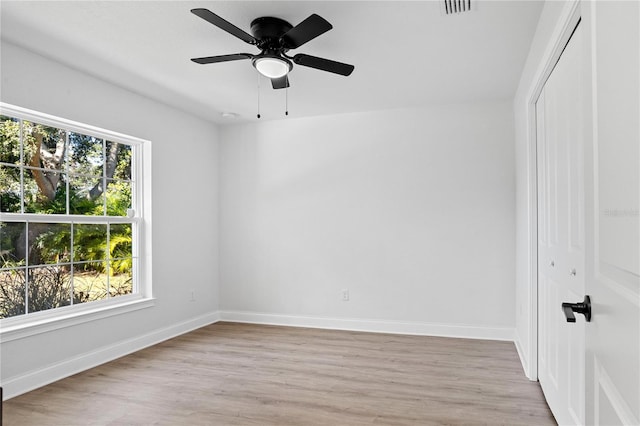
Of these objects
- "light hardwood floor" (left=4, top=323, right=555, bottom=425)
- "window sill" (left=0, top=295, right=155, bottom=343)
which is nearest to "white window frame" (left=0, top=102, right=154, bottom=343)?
"window sill" (left=0, top=295, right=155, bottom=343)

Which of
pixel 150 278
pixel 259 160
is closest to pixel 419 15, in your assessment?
pixel 259 160

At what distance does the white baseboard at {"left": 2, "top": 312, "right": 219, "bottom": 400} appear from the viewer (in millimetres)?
2949

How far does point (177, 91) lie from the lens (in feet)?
13.2

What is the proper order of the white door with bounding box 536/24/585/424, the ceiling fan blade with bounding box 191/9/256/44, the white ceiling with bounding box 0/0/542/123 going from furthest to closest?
the white ceiling with bounding box 0/0/542/123 → the ceiling fan blade with bounding box 191/9/256/44 → the white door with bounding box 536/24/585/424

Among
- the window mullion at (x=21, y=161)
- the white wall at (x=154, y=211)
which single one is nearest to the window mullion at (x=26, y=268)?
the window mullion at (x=21, y=161)

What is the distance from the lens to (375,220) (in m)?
4.75

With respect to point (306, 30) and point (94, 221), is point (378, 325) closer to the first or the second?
point (94, 221)

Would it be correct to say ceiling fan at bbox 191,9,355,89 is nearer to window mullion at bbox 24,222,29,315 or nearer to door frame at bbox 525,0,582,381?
door frame at bbox 525,0,582,381

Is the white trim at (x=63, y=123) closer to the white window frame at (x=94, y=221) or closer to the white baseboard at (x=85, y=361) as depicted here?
the white window frame at (x=94, y=221)

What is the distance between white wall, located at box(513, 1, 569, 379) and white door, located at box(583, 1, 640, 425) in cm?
118

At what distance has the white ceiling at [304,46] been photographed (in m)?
2.51

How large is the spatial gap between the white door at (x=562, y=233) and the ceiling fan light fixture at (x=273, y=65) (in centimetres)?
161

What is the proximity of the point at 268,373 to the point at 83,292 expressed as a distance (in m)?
1.78

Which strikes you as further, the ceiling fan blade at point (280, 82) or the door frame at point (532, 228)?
the ceiling fan blade at point (280, 82)
